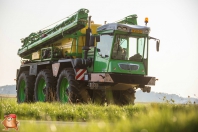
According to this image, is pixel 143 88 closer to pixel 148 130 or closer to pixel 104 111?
pixel 104 111

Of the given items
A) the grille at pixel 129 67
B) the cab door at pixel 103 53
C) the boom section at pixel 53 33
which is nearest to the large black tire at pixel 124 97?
the grille at pixel 129 67

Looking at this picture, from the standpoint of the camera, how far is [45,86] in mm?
15312

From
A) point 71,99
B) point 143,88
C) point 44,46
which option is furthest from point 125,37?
point 44,46

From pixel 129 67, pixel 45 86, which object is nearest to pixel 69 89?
pixel 129 67

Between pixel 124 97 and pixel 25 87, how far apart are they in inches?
231

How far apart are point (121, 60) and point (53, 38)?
13.9ft

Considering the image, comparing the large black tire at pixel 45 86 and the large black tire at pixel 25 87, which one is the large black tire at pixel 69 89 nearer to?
the large black tire at pixel 45 86

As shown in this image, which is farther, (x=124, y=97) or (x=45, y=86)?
(x=45, y=86)

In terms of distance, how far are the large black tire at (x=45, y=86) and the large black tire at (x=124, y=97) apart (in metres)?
2.36

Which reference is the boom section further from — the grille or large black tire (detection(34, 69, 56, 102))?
the grille

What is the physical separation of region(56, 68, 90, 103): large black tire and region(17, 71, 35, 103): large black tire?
11.7 ft

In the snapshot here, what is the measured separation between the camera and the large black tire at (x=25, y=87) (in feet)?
54.7

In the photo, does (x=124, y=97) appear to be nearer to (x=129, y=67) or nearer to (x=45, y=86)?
(x=129, y=67)

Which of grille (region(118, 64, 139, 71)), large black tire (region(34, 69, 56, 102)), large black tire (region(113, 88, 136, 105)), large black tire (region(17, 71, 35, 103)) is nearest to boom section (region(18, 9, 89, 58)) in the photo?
large black tire (region(17, 71, 35, 103))
